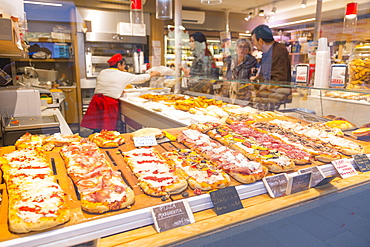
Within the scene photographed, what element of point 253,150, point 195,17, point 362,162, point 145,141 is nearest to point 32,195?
point 145,141

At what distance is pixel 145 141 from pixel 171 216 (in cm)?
86

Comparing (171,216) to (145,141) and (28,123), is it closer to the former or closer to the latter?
(145,141)

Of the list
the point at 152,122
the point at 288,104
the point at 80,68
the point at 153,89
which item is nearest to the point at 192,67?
the point at 153,89

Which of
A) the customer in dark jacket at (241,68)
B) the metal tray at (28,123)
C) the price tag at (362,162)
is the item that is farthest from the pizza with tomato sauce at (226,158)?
the metal tray at (28,123)

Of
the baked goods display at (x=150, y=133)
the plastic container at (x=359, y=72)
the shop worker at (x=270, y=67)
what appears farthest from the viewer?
the shop worker at (x=270, y=67)

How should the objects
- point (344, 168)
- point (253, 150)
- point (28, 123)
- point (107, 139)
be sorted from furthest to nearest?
point (28, 123) → point (107, 139) → point (253, 150) → point (344, 168)

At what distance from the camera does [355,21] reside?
325 inches

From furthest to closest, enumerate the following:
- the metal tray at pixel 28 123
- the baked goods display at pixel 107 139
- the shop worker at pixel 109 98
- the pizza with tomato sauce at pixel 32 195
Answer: the shop worker at pixel 109 98 < the metal tray at pixel 28 123 < the baked goods display at pixel 107 139 < the pizza with tomato sauce at pixel 32 195

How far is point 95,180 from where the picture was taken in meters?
1.30

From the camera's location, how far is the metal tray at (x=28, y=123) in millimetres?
2671

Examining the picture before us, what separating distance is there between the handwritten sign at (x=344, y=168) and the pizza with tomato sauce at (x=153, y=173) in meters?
0.92

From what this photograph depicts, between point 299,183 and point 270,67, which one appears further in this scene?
point 270,67

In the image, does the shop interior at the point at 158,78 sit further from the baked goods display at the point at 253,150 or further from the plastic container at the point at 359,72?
the baked goods display at the point at 253,150

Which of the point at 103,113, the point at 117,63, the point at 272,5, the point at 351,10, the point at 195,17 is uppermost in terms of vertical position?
the point at 351,10
